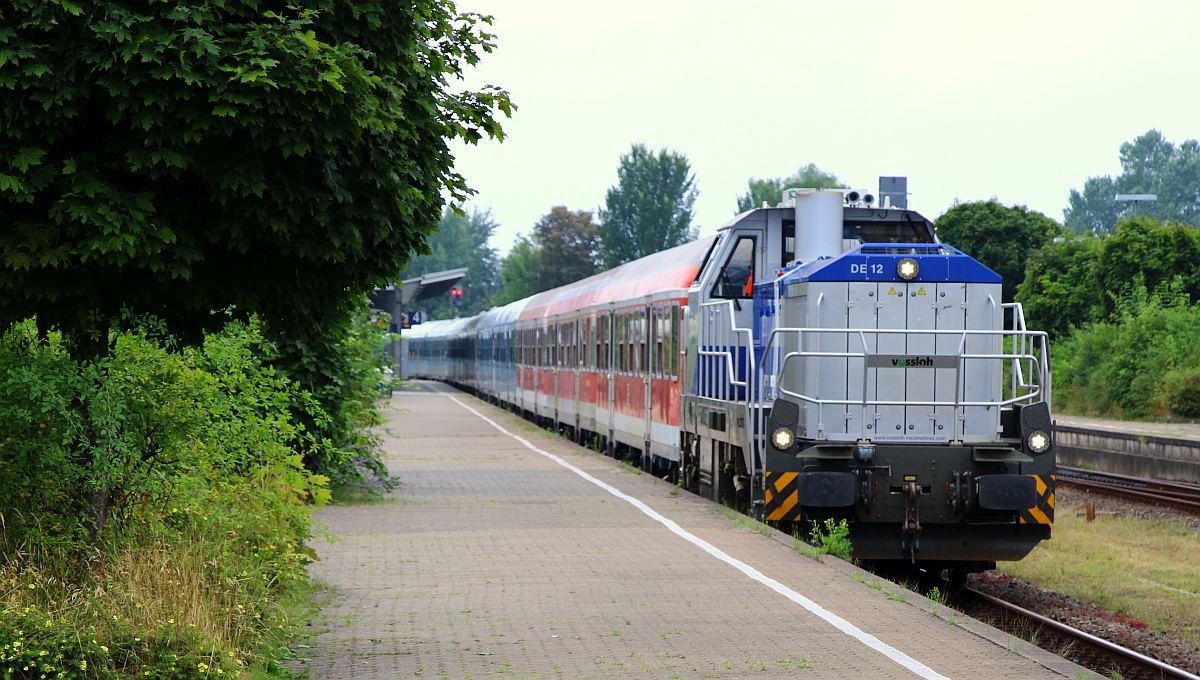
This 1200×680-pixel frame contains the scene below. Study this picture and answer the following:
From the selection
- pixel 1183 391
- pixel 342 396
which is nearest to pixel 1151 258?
pixel 1183 391

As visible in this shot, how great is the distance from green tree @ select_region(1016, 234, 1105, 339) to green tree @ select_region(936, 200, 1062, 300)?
304cm

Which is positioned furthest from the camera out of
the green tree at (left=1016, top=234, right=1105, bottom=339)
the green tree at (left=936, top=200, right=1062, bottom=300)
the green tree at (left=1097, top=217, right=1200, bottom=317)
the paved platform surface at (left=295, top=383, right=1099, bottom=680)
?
the green tree at (left=936, top=200, right=1062, bottom=300)

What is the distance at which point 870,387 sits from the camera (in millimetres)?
12859

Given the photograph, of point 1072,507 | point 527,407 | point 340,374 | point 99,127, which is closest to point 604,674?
point 99,127

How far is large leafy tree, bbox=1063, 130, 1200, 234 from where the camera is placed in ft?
454

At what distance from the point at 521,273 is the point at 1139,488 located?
100476mm

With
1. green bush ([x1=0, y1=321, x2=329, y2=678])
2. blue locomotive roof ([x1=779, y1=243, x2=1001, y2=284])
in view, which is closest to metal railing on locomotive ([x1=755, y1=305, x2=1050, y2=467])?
blue locomotive roof ([x1=779, y1=243, x2=1001, y2=284])

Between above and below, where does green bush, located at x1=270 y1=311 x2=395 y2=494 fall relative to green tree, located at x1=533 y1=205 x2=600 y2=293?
below

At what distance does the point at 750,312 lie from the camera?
Result: 50.5ft

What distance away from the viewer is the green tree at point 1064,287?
1913 inches

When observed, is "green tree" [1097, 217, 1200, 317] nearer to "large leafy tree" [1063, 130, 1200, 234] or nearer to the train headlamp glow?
the train headlamp glow

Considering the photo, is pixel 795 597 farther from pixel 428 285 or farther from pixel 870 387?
pixel 428 285

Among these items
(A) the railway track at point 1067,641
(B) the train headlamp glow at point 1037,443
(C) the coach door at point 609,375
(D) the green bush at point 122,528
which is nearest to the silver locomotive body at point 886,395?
(B) the train headlamp glow at point 1037,443

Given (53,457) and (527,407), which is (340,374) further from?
(527,407)
